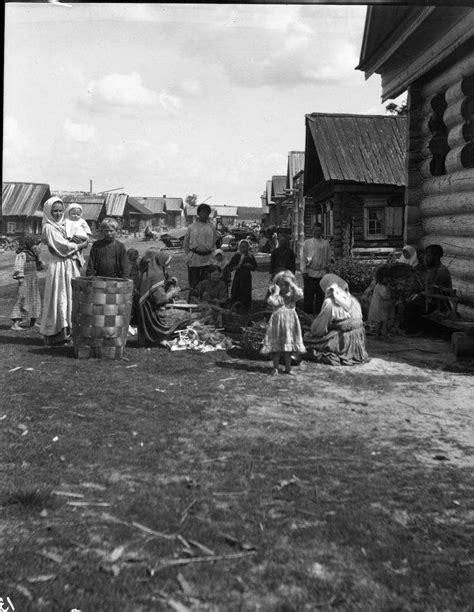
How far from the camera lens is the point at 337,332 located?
8.09 m

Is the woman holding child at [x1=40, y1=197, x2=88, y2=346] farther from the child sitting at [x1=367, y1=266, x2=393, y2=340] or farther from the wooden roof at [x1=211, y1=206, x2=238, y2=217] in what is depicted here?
the wooden roof at [x1=211, y1=206, x2=238, y2=217]

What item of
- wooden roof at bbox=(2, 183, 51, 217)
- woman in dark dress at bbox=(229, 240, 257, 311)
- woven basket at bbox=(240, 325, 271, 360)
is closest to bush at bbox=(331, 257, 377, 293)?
woman in dark dress at bbox=(229, 240, 257, 311)

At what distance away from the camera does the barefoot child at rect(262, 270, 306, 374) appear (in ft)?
23.8

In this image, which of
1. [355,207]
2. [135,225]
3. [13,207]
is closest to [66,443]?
[355,207]

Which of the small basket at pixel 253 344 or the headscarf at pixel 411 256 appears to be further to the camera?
the headscarf at pixel 411 256

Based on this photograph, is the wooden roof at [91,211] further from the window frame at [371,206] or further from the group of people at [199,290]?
the group of people at [199,290]

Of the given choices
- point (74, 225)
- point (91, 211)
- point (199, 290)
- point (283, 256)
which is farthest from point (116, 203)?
point (74, 225)

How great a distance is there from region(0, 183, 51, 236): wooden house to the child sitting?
1617 inches

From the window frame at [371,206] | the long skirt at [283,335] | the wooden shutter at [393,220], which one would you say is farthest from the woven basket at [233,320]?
the wooden shutter at [393,220]

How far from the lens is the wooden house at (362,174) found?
59.1ft

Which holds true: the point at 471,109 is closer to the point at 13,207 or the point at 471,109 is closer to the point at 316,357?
the point at 316,357

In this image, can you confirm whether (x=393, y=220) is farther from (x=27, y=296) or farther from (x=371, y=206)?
(x=27, y=296)

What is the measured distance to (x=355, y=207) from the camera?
62.4 feet

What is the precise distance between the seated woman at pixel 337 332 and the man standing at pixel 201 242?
377 cm
